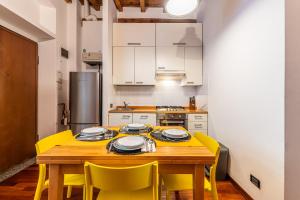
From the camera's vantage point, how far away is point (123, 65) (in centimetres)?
336

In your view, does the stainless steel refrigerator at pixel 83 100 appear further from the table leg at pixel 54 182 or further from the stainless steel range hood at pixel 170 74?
the table leg at pixel 54 182

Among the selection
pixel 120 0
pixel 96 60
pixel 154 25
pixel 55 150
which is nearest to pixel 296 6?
pixel 55 150

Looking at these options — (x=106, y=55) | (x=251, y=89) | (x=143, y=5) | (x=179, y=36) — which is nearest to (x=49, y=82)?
(x=106, y=55)

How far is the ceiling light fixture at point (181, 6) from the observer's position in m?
1.48

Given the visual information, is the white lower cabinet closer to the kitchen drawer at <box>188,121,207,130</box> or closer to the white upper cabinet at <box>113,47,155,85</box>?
the kitchen drawer at <box>188,121,207,130</box>

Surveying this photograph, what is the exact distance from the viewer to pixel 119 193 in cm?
112

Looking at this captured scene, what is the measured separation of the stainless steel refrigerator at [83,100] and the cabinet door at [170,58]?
1.28 meters

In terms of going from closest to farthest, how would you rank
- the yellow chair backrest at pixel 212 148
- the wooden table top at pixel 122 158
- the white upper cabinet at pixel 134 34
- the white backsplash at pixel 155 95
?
1. the wooden table top at pixel 122 158
2. the yellow chair backrest at pixel 212 148
3. the white upper cabinet at pixel 134 34
4. the white backsplash at pixel 155 95

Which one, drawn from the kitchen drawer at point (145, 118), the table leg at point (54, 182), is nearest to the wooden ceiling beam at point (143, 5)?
the kitchen drawer at point (145, 118)

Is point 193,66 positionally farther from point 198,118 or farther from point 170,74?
point 198,118

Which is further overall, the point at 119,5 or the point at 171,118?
the point at 119,5

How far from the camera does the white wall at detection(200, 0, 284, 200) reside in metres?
1.36

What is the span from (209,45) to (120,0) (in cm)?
212

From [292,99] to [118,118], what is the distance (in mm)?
2555
